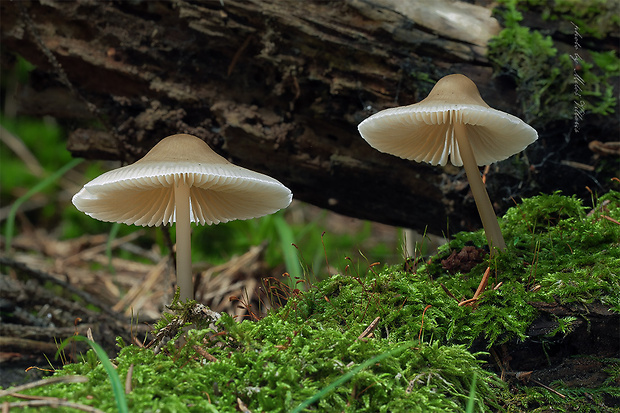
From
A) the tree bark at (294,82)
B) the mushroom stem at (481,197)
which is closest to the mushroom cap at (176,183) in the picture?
the tree bark at (294,82)

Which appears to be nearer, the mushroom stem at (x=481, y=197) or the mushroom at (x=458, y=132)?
the mushroom at (x=458, y=132)

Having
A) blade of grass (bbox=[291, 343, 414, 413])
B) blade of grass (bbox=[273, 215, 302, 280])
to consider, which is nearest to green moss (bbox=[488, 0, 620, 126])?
blade of grass (bbox=[273, 215, 302, 280])

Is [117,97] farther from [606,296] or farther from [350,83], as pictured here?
[606,296]

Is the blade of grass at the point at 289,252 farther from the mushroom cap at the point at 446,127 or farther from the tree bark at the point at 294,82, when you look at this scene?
the mushroom cap at the point at 446,127

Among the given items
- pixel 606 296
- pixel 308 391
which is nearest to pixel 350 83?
pixel 606 296

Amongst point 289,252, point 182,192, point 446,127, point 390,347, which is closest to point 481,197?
point 446,127

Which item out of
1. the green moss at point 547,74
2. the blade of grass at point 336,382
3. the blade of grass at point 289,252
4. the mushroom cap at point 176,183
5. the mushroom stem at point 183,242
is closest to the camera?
the blade of grass at point 336,382

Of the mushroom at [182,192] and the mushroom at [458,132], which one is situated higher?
the mushroom at [458,132]

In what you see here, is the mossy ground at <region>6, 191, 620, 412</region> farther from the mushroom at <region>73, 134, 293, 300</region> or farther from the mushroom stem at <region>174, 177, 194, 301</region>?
the mushroom at <region>73, 134, 293, 300</region>
